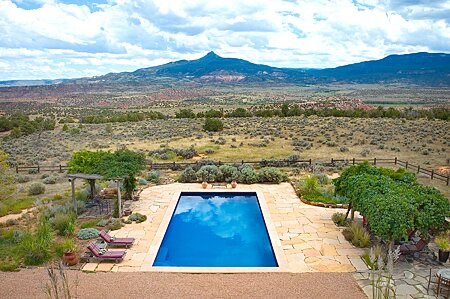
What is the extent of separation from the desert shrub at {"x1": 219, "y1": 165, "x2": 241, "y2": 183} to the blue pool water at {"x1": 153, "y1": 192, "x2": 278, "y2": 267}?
181 centimetres

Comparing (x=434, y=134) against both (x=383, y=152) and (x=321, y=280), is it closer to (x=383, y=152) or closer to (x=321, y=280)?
(x=383, y=152)

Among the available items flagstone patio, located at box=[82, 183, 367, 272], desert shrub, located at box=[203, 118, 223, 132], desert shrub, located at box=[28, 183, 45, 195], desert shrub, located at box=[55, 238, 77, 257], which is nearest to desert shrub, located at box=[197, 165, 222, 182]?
flagstone patio, located at box=[82, 183, 367, 272]

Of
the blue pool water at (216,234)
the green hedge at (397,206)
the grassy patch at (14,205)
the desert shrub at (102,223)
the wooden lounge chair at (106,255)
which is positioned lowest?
the blue pool water at (216,234)

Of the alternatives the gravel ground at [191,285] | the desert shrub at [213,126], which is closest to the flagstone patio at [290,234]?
the gravel ground at [191,285]

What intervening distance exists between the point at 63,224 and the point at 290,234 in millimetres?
8095

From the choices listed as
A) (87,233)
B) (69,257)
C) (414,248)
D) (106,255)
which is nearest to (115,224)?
(87,233)

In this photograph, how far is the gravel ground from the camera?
984 cm

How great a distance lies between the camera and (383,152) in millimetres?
29688

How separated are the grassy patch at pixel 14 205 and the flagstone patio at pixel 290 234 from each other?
16.5 ft

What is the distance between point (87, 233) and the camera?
1351cm

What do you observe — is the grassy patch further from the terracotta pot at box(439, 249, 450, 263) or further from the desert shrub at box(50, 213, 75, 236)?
the terracotta pot at box(439, 249, 450, 263)

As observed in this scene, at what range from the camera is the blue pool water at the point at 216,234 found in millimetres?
12641

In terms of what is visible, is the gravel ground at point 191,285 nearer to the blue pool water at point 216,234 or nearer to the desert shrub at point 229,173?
the blue pool water at point 216,234

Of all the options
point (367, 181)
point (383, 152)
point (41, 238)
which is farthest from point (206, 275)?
point (383, 152)
